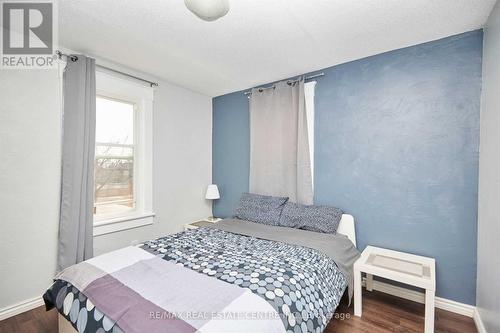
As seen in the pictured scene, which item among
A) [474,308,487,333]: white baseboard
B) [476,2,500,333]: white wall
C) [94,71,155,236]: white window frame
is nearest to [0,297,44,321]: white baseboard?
[94,71,155,236]: white window frame

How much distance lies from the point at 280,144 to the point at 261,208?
878 mm

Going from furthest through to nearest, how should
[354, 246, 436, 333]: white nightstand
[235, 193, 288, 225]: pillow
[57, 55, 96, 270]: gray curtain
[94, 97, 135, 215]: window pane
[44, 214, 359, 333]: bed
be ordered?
[235, 193, 288, 225]: pillow → [94, 97, 135, 215]: window pane → [57, 55, 96, 270]: gray curtain → [354, 246, 436, 333]: white nightstand → [44, 214, 359, 333]: bed

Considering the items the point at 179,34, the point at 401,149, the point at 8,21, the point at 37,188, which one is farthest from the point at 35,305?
the point at 401,149

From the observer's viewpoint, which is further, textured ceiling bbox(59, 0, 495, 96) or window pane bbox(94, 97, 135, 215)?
window pane bbox(94, 97, 135, 215)

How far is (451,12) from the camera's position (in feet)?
5.81

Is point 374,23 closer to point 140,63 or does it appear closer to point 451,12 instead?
point 451,12

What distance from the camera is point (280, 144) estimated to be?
3.09 meters

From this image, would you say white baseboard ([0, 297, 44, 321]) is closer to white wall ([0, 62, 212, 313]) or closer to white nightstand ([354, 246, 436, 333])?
white wall ([0, 62, 212, 313])

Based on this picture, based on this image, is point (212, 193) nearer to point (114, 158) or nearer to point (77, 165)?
point (114, 158)

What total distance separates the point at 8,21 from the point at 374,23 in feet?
9.93

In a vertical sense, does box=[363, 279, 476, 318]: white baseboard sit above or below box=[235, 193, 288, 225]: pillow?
below

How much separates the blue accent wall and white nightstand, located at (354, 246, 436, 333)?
191 mm

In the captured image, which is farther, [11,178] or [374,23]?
[11,178]

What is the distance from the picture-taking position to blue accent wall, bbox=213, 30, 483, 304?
2.03 m
